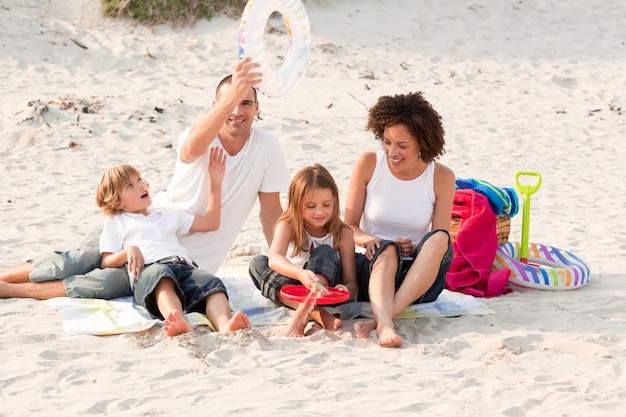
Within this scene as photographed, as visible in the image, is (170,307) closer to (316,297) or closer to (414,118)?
(316,297)

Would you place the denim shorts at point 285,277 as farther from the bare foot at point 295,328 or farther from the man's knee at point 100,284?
the man's knee at point 100,284

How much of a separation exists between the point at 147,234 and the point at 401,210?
4.50 feet

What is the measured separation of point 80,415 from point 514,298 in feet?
9.13

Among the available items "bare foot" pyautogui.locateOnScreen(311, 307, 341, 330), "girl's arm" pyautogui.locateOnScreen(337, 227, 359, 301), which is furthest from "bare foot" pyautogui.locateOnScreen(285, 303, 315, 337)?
"girl's arm" pyautogui.locateOnScreen(337, 227, 359, 301)

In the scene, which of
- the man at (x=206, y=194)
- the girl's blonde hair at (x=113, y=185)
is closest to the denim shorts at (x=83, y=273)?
the man at (x=206, y=194)

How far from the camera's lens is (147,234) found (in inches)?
188

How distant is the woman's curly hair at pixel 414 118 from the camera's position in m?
4.74

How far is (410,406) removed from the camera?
3494mm

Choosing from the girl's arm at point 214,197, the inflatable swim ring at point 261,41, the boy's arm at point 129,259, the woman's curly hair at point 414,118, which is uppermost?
the inflatable swim ring at point 261,41

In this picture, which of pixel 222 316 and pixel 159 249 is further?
pixel 159 249

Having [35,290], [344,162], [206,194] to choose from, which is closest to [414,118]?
[206,194]

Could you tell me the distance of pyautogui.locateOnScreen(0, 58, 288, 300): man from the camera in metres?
4.74

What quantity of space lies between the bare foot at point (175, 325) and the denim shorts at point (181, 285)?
0.93 ft

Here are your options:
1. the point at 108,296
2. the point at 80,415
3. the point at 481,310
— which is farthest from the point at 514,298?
the point at 80,415
